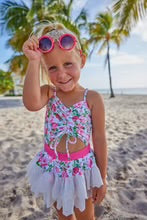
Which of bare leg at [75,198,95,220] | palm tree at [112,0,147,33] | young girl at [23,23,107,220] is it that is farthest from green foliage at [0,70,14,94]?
bare leg at [75,198,95,220]

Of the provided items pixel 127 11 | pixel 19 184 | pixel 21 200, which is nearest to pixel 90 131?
pixel 21 200

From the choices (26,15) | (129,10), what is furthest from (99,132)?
(26,15)

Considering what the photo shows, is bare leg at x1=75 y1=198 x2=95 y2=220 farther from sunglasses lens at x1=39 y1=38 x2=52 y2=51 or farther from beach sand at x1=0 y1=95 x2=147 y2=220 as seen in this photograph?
sunglasses lens at x1=39 y1=38 x2=52 y2=51

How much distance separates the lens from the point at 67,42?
1139 mm

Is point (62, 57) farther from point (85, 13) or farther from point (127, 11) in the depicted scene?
point (85, 13)

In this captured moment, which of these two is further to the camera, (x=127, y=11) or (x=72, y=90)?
(x=127, y=11)

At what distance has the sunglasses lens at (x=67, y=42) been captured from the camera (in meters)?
1.13

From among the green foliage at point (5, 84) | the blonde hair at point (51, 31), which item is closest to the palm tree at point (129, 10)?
the blonde hair at point (51, 31)

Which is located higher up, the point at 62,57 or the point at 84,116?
the point at 62,57

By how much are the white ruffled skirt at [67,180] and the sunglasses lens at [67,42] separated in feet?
2.10

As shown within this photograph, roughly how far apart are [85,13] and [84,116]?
51.9ft

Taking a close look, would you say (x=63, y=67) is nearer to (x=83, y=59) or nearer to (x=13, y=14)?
(x=83, y=59)

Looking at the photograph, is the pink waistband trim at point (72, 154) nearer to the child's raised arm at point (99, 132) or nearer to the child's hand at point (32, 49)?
the child's raised arm at point (99, 132)

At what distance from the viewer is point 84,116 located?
4.01 ft
